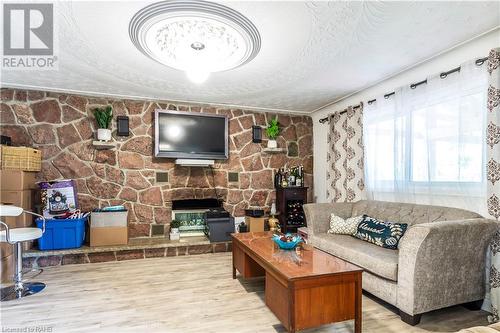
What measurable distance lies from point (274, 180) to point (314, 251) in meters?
2.60

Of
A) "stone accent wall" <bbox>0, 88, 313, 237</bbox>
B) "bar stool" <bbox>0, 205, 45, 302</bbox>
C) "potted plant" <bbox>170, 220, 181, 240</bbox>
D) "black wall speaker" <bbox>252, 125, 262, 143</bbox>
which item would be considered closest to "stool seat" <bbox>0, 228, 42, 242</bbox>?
"bar stool" <bbox>0, 205, 45, 302</bbox>

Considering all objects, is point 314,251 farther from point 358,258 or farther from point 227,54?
point 227,54

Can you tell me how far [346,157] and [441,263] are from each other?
213 cm

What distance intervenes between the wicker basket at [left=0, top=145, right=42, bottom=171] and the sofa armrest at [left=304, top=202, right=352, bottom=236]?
3.60 m

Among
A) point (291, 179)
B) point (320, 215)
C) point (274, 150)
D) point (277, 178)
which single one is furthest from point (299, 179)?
point (320, 215)

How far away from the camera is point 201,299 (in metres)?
2.45

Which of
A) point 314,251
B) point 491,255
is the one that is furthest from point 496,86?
point 314,251

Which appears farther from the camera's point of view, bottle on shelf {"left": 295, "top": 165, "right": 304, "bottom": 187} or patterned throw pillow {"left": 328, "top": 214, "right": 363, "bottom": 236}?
bottle on shelf {"left": 295, "top": 165, "right": 304, "bottom": 187}

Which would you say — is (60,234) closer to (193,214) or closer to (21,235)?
(21,235)

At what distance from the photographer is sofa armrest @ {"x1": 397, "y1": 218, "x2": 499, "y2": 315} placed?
1966 mm

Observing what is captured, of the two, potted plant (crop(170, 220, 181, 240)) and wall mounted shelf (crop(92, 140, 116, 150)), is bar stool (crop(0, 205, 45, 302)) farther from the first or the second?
potted plant (crop(170, 220, 181, 240))

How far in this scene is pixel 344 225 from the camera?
3174mm

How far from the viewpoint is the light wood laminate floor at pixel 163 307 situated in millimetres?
2004

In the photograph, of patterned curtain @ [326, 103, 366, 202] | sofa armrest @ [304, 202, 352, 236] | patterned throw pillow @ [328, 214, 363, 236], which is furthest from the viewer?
patterned curtain @ [326, 103, 366, 202]
